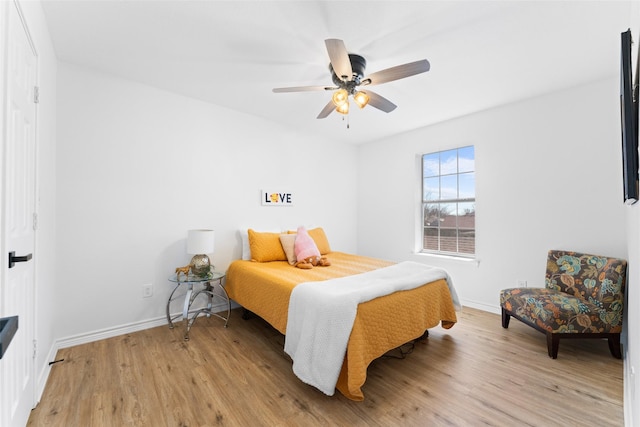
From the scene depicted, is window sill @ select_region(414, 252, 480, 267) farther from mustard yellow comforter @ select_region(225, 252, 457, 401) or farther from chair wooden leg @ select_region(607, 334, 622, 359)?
chair wooden leg @ select_region(607, 334, 622, 359)

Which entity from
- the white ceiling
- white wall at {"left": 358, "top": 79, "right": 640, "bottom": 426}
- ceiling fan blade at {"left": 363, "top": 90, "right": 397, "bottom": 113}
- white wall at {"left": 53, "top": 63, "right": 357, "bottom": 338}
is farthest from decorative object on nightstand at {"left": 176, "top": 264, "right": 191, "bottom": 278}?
white wall at {"left": 358, "top": 79, "right": 640, "bottom": 426}

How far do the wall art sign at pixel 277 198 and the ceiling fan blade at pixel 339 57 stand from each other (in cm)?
207

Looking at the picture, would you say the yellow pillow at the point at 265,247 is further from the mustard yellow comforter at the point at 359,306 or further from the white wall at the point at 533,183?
the white wall at the point at 533,183

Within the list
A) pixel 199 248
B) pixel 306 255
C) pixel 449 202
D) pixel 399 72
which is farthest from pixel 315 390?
pixel 449 202

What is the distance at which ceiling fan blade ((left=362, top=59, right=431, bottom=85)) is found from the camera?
1.84m

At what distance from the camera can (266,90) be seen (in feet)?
9.71

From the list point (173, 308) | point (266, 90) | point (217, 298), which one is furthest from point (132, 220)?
point (266, 90)

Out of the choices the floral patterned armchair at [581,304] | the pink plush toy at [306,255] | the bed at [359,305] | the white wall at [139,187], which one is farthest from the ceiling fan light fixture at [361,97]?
the floral patterned armchair at [581,304]

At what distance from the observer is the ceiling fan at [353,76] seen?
72.4 inches

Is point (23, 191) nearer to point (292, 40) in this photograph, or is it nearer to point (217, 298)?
point (292, 40)

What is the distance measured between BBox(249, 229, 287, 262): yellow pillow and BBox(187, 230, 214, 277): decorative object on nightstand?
552 millimetres

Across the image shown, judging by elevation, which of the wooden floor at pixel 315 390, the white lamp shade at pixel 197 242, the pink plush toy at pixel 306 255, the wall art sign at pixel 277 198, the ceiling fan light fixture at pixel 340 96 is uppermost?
the ceiling fan light fixture at pixel 340 96

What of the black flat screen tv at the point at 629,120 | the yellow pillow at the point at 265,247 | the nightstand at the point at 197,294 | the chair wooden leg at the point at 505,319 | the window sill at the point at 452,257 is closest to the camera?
the black flat screen tv at the point at 629,120

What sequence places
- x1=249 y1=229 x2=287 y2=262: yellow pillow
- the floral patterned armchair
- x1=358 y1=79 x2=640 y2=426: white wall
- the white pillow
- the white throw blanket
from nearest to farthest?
the white throw blanket
the floral patterned armchair
x1=358 y1=79 x2=640 y2=426: white wall
x1=249 y1=229 x2=287 y2=262: yellow pillow
the white pillow
